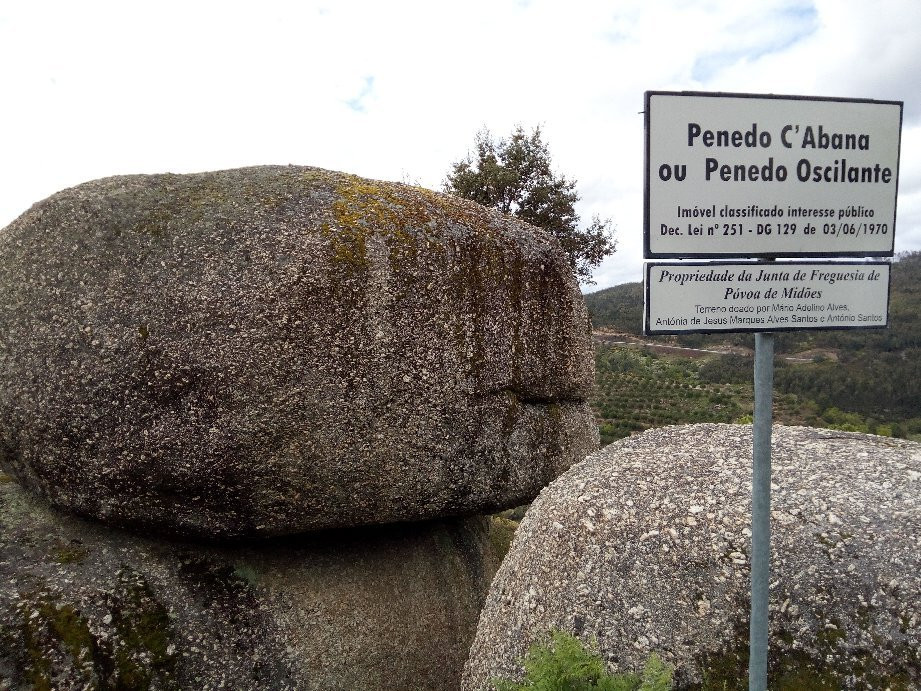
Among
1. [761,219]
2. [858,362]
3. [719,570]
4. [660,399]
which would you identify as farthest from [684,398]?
[761,219]

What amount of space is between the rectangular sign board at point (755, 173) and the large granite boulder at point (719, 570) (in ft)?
6.83

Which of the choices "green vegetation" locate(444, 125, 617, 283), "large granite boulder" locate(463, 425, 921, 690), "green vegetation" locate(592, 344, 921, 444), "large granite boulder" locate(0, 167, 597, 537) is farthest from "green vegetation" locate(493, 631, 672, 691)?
"green vegetation" locate(592, 344, 921, 444)

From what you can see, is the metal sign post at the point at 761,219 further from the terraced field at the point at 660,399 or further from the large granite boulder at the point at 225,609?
the terraced field at the point at 660,399

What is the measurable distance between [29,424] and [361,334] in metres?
3.06

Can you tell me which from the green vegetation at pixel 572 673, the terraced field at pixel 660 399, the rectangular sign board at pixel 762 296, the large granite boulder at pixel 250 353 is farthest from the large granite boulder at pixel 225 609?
the terraced field at pixel 660 399

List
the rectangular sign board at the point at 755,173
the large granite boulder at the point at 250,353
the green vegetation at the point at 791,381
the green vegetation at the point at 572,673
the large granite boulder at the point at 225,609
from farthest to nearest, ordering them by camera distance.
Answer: the green vegetation at the point at 791,381 → the large granite boulder at the point at 250,353 → the large granite boulder at the point at 225,609 → the green vegetation at the point at 572,673 → the rectangular sign board at the point at 755,173

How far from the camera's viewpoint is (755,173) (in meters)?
3.07

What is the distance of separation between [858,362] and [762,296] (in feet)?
178

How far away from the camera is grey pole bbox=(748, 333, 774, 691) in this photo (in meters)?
3.08

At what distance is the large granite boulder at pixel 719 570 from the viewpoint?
3684 millimetres

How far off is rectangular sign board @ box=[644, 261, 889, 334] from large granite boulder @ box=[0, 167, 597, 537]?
3.09m

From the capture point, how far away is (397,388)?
573 centimetres

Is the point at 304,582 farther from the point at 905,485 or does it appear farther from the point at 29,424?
the point at 905,485

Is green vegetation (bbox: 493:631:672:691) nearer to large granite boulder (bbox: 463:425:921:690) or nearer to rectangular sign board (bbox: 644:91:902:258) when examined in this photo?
large granite boulder (bbox: 463:425:921:690)
